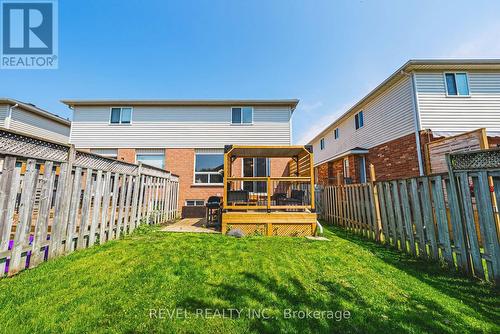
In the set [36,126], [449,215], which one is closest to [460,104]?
[449,215]

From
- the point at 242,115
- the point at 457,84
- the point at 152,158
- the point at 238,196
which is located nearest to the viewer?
the point at 238,196

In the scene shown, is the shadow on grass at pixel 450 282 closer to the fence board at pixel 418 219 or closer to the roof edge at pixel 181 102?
the fence board at pixel 418 219

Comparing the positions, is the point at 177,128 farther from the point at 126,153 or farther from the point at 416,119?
the point at 416,119

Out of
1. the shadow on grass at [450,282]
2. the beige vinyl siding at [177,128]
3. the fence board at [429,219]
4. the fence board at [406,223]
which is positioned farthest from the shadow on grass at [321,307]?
the beige vinyl siding at [177,128]

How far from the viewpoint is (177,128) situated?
12.3 m

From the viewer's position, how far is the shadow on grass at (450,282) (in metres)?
2.56

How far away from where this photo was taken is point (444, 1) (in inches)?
290

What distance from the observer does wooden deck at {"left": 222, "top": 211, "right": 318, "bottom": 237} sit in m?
6.48

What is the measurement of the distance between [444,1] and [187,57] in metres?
11.7

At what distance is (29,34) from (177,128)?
6.86 m

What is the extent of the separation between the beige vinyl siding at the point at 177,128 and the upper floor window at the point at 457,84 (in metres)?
8.07

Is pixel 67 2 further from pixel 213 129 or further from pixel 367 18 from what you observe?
pixel 367 18

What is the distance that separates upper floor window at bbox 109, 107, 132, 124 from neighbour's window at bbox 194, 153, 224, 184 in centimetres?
495

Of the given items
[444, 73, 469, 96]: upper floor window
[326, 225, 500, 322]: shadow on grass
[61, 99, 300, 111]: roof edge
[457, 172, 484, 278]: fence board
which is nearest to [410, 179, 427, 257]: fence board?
[326, 225, 500, 322]: shadow on grass
